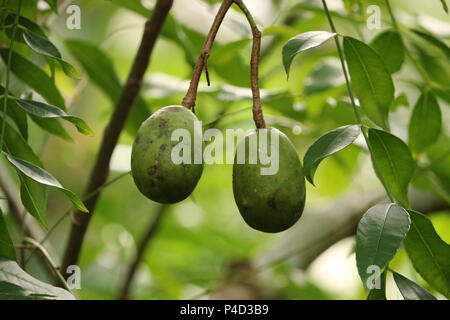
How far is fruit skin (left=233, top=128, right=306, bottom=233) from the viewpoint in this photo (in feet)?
2.38

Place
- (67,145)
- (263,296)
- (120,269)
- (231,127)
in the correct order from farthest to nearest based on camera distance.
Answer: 1. (67,145)
2. (120,269)
3. (263,296)
4. (231,127)

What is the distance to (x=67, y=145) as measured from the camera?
2178 mm

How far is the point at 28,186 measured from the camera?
78cm

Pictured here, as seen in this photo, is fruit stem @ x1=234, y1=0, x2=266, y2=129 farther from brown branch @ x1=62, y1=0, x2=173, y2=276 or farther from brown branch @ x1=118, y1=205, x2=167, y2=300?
brown branch @ x1=118, y1=205, x2=167, y2=300

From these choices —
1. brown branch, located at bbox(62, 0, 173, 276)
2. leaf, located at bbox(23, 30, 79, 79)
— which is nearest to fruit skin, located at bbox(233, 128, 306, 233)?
leaf, located at bbox(23, 30, 79, 79)

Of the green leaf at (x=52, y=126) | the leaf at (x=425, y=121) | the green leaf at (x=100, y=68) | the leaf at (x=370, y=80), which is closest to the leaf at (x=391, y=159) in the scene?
the leaf at (x=370, y=80)

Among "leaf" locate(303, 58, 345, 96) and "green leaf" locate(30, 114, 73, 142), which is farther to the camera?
"leaf" locate(303, 58, 345, 96)

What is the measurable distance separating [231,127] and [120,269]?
0.60m

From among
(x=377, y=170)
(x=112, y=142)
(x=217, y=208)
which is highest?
(x=217, y=208)

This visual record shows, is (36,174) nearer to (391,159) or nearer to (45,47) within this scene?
(45,47)

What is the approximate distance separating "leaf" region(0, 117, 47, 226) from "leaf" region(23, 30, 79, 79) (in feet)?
0.28

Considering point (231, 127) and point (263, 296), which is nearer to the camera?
point (231, 127)

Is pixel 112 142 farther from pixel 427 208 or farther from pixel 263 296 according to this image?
pixel 427 208
